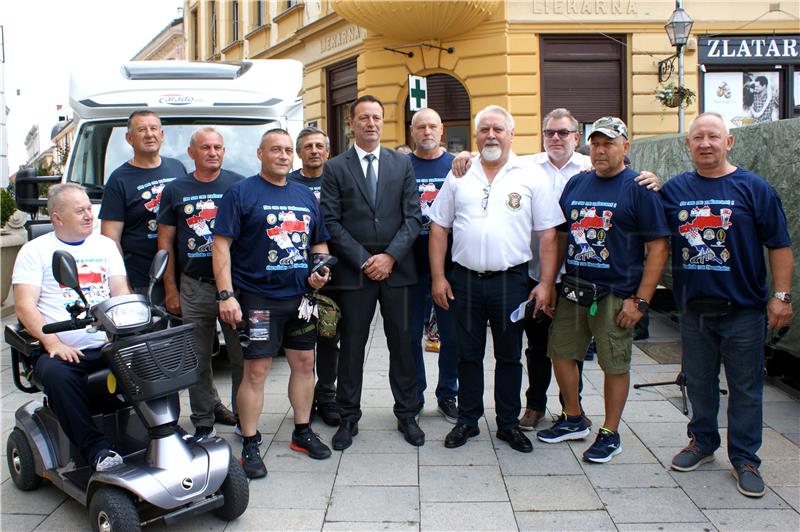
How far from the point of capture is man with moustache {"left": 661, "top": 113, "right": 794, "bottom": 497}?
405 cm

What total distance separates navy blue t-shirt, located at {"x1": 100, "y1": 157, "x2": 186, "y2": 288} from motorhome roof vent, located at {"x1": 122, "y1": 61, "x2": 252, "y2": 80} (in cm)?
240

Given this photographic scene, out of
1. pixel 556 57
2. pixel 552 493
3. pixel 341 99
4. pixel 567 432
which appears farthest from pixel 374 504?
pixel 341 99

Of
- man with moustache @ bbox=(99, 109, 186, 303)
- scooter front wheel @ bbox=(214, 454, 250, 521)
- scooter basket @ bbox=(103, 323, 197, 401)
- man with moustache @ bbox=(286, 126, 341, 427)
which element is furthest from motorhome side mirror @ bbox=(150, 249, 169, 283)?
man with moustache @ bbox=(286, 126, 341, 427)

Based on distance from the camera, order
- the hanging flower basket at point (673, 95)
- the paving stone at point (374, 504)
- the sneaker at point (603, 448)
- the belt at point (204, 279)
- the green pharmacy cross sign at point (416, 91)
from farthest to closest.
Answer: the hanging flower basket at point (673, 95), the green pharmacy cross sign at point (416, 91), the belt at point (204, 279), the sneaker at point (603, 448), the paving stone at point (374, 504)

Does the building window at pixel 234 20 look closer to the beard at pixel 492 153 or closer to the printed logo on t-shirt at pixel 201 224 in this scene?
the printed logo on t-shirt at pixel 201 224

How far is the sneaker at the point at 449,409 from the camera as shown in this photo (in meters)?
5.38

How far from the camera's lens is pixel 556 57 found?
14695mm

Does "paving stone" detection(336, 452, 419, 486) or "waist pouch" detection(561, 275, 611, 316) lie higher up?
"waist pouch" detection(561, 275, 611, 316)

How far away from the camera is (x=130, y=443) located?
405 cm

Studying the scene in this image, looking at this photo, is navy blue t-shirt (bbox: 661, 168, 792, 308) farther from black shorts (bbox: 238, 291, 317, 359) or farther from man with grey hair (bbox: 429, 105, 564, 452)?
black shorts (bbox: 238, 291, 317, 359)

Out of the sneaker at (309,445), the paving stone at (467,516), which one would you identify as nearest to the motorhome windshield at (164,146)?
the sneaker at (309,445)

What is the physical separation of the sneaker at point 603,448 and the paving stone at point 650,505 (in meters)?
0.40

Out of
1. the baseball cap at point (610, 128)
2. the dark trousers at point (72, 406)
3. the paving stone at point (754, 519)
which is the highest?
the baseball cap at point (610, 128)

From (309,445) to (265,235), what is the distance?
4.33ft
